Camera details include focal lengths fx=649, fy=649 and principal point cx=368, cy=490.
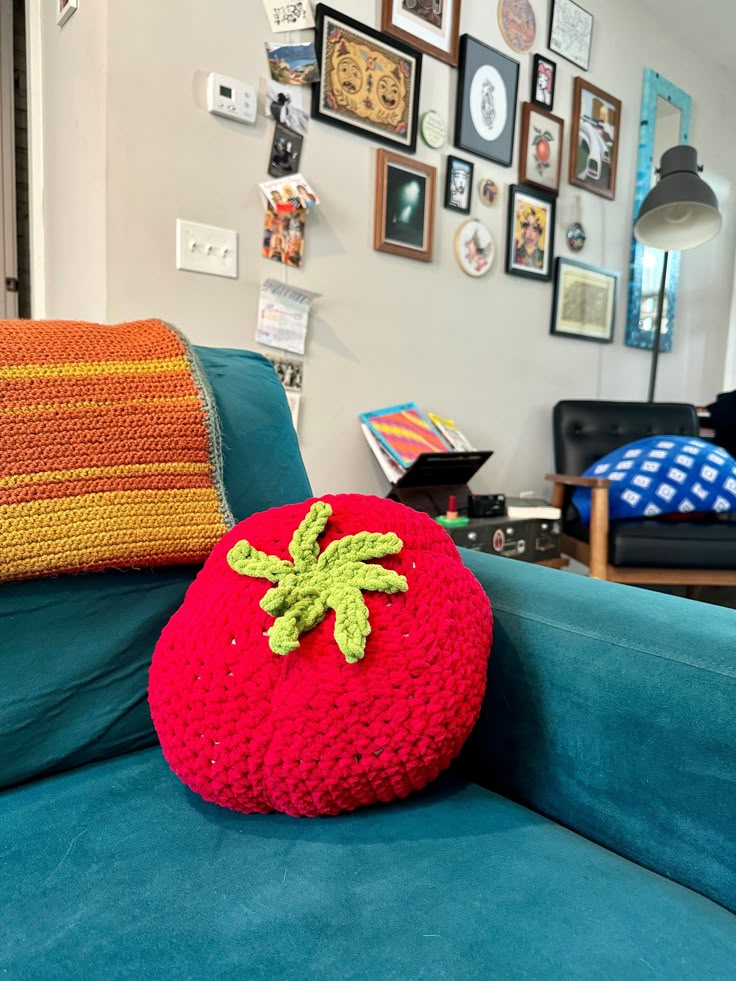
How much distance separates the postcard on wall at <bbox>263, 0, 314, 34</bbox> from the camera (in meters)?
1.59

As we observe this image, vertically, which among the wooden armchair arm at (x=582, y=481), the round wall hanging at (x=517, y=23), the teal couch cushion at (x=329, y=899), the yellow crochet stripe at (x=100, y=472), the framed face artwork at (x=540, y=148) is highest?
the round wall hanging at (x=517, y=23)

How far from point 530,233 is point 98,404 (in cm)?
200

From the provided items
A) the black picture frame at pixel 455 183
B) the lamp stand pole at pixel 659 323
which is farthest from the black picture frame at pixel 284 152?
the lamp stand pole at pixel 659 323

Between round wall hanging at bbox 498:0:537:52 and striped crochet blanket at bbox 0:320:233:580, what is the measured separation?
200 centimetres

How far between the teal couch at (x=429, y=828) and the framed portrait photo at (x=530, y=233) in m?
1.75

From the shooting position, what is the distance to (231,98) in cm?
154

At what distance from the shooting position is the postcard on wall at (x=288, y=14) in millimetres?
1593

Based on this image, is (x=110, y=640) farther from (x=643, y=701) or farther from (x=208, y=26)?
(x=208, y=26)

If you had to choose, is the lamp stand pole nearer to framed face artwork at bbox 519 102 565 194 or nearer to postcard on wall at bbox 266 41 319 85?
framed face artwork at bbox 519 102 565 194

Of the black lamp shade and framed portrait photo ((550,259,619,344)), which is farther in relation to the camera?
framed portrait photo ((550,259,619,344))

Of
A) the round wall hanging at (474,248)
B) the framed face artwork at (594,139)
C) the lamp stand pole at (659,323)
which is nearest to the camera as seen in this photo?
the round wall hanging at (474,248)

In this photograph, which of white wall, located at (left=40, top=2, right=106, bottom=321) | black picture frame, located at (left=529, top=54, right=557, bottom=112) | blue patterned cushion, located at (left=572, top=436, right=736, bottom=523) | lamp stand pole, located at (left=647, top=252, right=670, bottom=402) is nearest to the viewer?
white wall, located at (left=40, top=2, right=106, bottom=321)

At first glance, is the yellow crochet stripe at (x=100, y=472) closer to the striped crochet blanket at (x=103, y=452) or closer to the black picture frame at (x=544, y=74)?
the striped crochet blanket at (x=103, y=452)

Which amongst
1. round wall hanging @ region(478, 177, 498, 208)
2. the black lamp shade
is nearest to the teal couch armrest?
round wall hanging @ region(478, 177, 498, 208)
